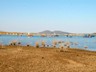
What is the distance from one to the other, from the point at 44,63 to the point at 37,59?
203cm

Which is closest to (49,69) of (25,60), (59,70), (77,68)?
(59,70)

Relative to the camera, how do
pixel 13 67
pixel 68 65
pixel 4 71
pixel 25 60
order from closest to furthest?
pixel 4 71 < pixel 13 67 < pixel 68 65 < pixel 25 60

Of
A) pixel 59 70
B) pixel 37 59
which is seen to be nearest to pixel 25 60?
pixel 37 59

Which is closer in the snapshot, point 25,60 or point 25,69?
point 25,69

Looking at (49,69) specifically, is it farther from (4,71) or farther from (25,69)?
(4,71)

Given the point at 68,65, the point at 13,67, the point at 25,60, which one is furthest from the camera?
the point at 25,60

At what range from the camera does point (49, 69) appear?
19281 millimetres

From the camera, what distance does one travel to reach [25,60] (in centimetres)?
2300

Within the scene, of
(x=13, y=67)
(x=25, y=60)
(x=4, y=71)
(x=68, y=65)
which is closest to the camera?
(x=4, y=71)

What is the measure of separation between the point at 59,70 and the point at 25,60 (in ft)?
16.0

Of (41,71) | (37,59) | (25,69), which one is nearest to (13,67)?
(25,69)

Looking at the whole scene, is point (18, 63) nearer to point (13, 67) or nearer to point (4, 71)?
point (13, 67)

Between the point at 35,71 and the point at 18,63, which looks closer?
the point at 35,71

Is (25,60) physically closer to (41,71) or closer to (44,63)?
(44,63)
